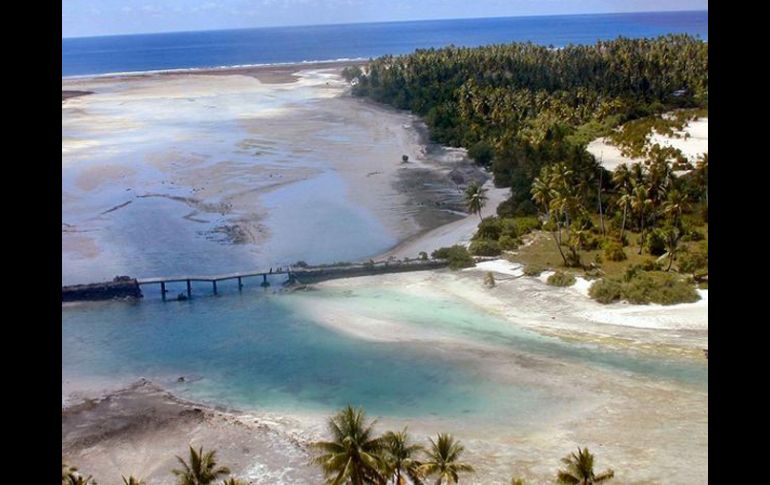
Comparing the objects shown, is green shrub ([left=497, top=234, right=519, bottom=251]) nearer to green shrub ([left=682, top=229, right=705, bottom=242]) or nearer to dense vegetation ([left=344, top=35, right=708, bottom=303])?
dense vegetation ([left=344, top=35, right=708, bottom=303])

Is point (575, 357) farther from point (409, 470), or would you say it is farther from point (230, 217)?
point (230, 217)

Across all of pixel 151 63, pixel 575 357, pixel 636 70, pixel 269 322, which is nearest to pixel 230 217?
pixel 269 322

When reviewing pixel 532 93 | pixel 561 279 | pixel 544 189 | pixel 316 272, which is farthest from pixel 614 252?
pixel 532 93

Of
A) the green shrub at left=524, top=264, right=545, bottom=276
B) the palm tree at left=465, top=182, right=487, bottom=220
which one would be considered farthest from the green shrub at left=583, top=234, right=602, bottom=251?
the palm tree at left=465, top=182, right=487, bottom=220

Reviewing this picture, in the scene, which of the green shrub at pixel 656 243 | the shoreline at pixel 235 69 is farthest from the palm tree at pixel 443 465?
the shoreline at pixel 235 69

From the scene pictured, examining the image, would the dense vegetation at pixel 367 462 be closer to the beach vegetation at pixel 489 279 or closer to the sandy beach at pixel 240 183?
the beach vegetation at pixel 489 279
